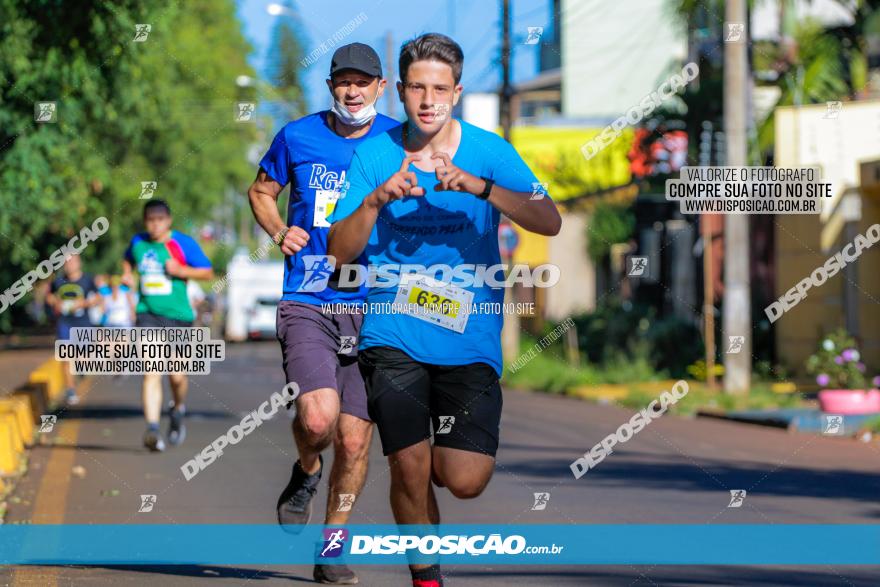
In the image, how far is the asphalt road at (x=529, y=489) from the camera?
24.6ft

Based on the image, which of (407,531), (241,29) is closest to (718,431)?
(407,531)

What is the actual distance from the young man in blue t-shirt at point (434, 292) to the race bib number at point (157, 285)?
723 cm

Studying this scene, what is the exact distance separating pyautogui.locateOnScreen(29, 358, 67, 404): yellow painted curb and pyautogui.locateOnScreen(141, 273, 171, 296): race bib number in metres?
7.46

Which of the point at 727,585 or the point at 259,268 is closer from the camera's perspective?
the point at 727,585

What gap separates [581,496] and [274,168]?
13.1ft

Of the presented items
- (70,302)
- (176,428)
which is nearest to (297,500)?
(176,428)

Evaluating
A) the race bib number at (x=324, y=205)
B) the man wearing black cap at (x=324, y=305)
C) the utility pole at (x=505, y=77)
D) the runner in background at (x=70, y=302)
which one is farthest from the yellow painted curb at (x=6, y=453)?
the utility pole at (x=505, y=77)

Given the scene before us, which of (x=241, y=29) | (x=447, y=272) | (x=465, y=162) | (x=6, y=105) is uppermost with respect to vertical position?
(x=241, y=29)

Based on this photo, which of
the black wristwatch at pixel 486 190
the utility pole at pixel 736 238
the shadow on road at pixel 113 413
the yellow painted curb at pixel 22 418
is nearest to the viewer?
the black wristwatch at pixel 486 190

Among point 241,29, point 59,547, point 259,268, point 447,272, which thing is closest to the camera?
point 447,272

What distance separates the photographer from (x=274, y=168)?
7.43 meters

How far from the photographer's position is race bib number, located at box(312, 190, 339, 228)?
7199 mm

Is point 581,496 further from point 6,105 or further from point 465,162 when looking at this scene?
point 6,105

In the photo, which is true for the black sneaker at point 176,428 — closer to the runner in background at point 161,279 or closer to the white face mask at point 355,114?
the runner in background at point 161,279
